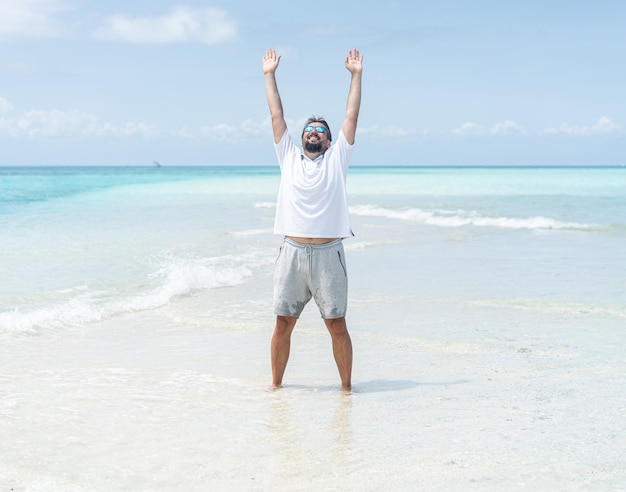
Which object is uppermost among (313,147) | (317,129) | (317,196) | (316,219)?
(317,129)

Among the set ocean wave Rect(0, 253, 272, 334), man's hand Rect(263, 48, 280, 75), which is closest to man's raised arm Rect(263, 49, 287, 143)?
man's hand Rect(263, 48, 280, 75)

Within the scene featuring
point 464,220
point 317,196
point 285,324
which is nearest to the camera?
point 317,196

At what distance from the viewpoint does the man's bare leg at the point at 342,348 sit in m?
5.38

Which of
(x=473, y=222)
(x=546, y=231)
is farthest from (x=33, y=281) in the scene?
(x=473, y=222)

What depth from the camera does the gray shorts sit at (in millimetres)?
5219

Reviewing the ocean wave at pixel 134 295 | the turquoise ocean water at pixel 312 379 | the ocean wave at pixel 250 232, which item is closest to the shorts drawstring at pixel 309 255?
the turquoise ocean water at pixel 312 379

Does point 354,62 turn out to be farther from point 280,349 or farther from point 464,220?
point 464,220

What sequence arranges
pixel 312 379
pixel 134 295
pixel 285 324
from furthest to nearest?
pixel 134 295 < pixel 312 379 < pixel 285 324

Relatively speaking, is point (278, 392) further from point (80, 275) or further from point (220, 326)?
point (80, 275)

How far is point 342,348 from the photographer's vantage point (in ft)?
17.7

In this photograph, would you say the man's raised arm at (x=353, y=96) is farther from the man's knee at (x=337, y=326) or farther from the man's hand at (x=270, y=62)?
the man's knee at (x=337, y=326)

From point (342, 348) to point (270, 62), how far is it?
85.0 inches

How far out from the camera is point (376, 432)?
446 cm

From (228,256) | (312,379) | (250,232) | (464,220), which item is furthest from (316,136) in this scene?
(464,220)
